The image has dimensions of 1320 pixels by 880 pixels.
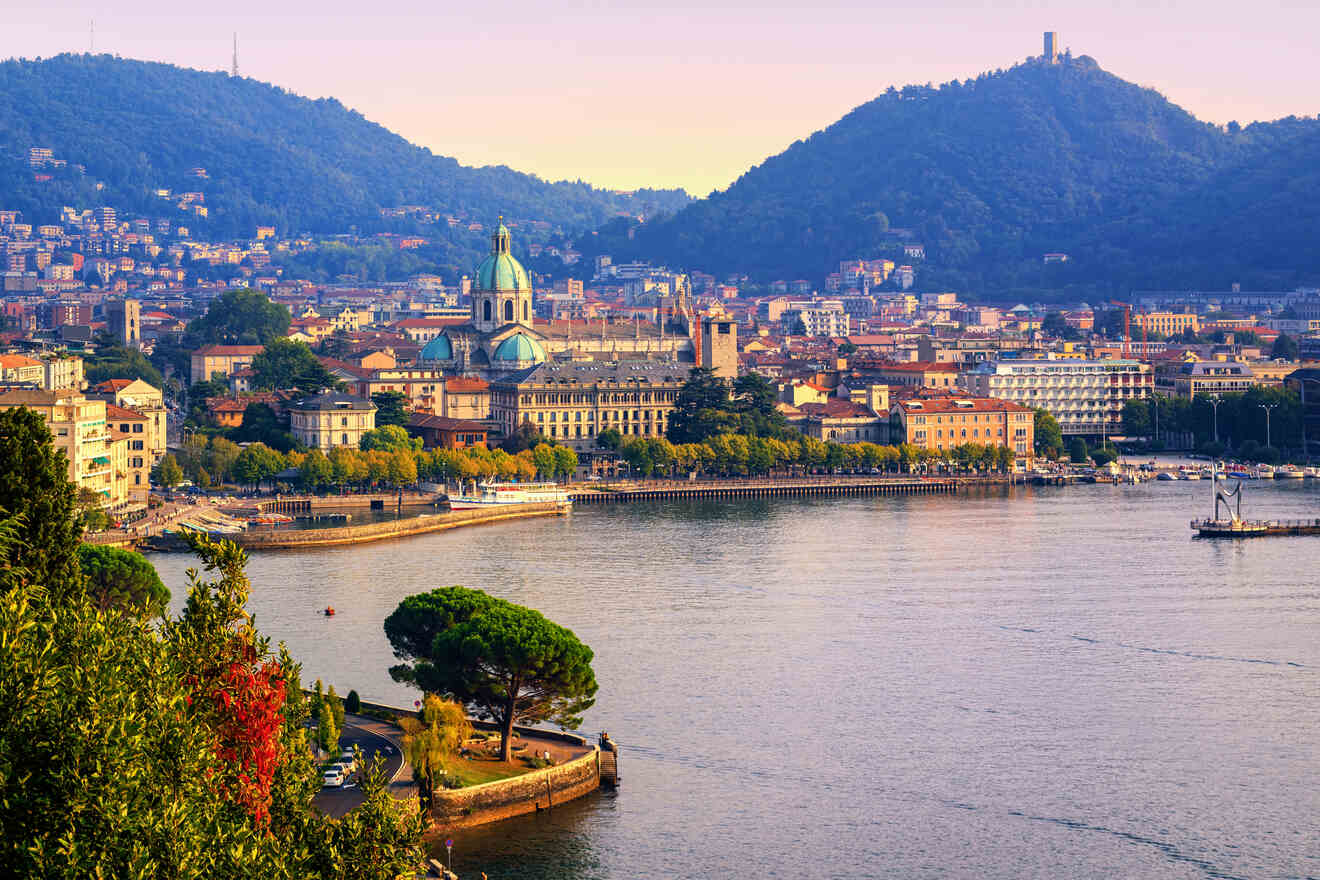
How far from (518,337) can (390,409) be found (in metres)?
7.58

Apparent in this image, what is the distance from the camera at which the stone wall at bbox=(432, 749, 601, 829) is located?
51.4 feet

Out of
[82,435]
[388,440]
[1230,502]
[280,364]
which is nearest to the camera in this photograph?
[82,435]

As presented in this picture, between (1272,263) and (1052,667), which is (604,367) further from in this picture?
(1272,263)

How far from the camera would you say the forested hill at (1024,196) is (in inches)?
4368

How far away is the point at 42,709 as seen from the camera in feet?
28.2

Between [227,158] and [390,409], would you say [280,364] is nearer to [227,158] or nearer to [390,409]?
[390,409]

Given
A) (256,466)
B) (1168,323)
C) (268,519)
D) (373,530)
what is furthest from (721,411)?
(1168,323)

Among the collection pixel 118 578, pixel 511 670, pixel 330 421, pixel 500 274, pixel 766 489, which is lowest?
pixel 511 670

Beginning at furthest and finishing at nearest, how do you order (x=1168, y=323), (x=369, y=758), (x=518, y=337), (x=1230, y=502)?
(x=1168, y=323), (x=518, y=337), (x=1230, y=502), (x=369, y=758)

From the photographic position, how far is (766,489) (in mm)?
42000

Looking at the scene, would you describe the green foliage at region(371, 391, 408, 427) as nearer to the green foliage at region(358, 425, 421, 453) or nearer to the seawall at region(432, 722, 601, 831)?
the green foliage at region(358, 425, 421, 453)

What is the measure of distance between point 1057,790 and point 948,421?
30.9 metres

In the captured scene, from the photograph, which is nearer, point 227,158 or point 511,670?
point 511,670

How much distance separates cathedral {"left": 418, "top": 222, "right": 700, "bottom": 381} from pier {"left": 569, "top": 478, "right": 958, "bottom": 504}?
11.3 metres
